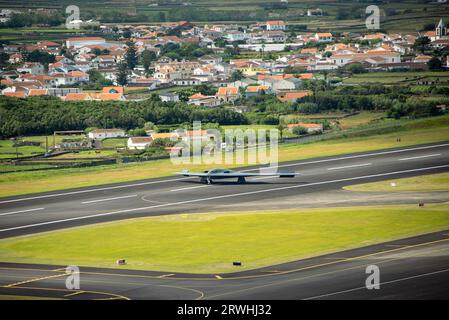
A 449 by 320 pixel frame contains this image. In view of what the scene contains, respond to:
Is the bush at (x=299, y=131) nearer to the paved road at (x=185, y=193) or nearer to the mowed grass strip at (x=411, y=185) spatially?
the paved road at (x=185, y=193)

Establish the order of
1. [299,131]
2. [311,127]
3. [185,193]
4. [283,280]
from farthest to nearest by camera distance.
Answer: [311,127], [299,131], [185,193], [283,280]

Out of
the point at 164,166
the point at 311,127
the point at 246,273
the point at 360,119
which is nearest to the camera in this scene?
the point at 246,273

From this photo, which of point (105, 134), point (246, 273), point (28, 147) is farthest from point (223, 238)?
point (105, 134)

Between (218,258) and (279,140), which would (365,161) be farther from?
(218,258)

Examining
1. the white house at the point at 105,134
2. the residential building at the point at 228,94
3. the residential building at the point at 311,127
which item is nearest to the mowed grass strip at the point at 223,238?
the residential building at the point at 311,127

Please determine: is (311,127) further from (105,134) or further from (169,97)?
(169,97)

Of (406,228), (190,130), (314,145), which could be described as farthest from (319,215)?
(190,130)

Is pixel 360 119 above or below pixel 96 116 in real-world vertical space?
below
